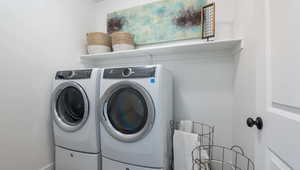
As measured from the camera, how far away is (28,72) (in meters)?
1.32

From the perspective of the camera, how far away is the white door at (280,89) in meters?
0.46

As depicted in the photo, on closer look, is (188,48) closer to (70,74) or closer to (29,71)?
(70,74)

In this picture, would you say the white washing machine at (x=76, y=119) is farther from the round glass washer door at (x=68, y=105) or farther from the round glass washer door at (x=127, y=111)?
the round glass washer door at (x=127, y=111)

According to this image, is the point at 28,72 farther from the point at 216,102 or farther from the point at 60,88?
the point at 216,102

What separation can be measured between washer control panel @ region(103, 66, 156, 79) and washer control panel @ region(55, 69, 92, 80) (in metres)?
0.19

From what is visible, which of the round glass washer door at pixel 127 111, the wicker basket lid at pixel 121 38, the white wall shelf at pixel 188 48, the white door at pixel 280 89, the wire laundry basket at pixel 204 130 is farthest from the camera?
the wicker basket lid at pixel 121 38

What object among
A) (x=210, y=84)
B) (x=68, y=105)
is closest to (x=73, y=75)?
(x=68, y=105)

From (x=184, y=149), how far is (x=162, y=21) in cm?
138

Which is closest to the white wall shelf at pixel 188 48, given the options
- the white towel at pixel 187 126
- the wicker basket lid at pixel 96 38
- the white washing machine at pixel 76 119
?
the wicker basket lid at pixel 96 38

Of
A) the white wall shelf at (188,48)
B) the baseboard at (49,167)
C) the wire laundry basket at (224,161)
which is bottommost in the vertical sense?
the baseboard at (49,167)

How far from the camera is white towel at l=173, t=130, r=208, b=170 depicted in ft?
3.87

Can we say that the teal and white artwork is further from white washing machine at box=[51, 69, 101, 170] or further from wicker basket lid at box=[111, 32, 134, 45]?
white washing machine at box=[51, 69, 101, 170]

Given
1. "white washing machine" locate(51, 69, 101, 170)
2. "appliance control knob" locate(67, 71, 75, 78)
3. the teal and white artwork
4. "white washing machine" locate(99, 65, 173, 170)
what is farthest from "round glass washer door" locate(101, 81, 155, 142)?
the teal and white artwork

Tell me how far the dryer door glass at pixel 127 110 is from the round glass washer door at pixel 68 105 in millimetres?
308
